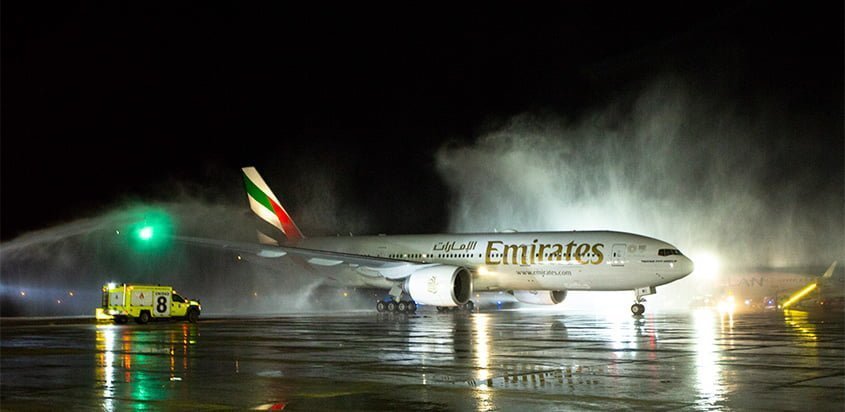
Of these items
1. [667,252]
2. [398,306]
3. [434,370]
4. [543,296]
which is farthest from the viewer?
[543,296]

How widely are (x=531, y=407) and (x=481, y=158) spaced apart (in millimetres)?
55754

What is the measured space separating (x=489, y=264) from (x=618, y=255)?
6538mm

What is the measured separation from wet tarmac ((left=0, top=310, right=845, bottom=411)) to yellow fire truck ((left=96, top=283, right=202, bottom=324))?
939cm

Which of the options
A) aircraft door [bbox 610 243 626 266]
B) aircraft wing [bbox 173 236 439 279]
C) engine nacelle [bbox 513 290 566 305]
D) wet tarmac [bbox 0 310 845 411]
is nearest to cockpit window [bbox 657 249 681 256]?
aircraft door [bbox 610 243 626 266]

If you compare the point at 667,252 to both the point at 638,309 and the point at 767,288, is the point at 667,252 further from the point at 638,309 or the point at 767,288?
the point at 767,288

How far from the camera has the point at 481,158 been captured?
67062 millimetres

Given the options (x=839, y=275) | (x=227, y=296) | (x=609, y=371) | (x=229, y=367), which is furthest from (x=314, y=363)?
(x=839, y=275)

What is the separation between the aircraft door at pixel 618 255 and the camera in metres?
40.3

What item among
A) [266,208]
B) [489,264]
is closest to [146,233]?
[489,264]

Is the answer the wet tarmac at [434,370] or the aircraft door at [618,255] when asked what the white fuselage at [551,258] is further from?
the wet tarmac at [434,370]

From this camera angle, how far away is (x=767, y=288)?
60.4 metres

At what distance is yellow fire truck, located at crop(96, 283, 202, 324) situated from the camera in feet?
123

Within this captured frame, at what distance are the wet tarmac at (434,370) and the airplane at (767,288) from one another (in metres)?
31.0

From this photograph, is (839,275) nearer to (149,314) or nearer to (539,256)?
(539,256)
